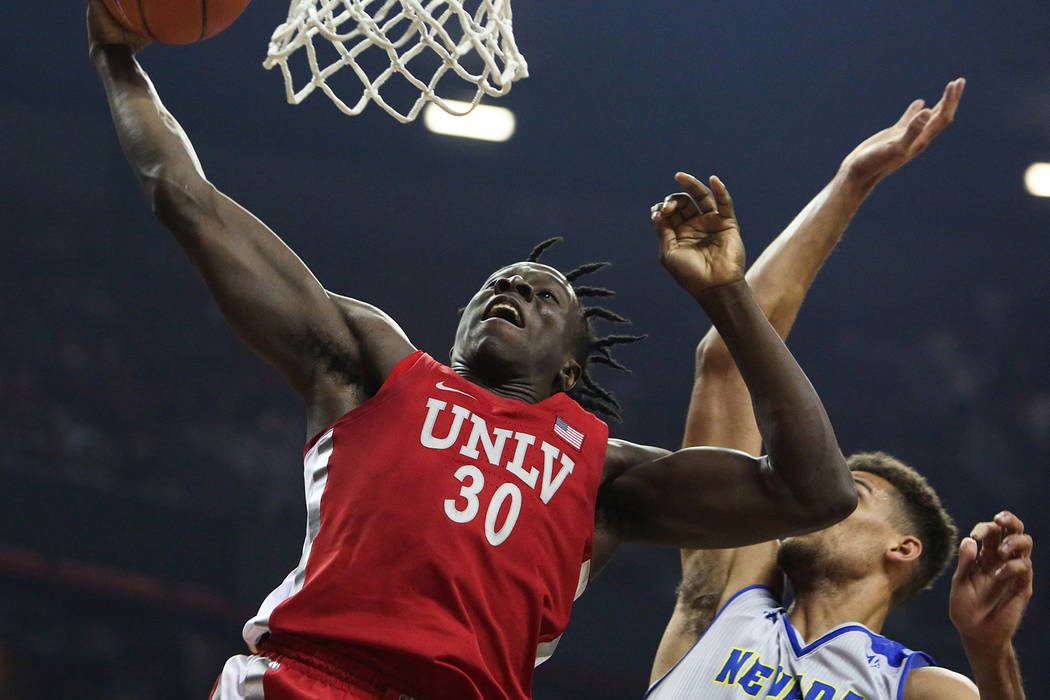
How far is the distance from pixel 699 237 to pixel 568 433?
43 centimetres

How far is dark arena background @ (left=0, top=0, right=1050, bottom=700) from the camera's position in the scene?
589 cm

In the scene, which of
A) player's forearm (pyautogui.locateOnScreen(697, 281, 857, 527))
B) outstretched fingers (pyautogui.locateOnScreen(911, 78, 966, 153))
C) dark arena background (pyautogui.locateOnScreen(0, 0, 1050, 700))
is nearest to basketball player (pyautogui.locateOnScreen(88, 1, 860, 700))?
player's forearm (pyautogui.locateOnScreen(697, 281, 857, 527))

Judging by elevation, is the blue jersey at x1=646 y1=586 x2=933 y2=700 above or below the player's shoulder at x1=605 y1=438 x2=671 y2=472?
below

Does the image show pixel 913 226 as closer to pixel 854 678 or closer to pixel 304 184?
pixel 304 184

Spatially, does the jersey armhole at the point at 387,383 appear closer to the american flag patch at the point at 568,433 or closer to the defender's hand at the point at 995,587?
the american flag patch at the point at 568,433

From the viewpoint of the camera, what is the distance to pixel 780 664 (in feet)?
8.20

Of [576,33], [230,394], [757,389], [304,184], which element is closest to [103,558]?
[230,394]

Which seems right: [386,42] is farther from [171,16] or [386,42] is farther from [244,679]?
[244,679]

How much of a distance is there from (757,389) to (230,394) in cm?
539

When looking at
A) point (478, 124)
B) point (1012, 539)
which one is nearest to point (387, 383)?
point (1012, 539)

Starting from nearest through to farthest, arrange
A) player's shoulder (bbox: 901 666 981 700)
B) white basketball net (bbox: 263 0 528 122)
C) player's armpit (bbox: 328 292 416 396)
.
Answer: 1. player's armpit (bbox: 328 292 416 396)
2. white basketball net (bbox: 263 0 528 122)
3. player's shoulder (bbox: 901 666 981 700)

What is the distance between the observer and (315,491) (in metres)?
1.80

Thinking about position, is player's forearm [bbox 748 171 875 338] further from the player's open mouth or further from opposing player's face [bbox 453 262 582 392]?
the player's open mouth

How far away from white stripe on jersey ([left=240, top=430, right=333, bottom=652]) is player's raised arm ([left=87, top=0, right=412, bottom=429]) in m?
0.07
